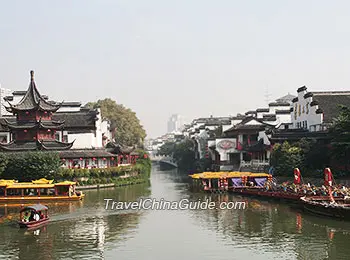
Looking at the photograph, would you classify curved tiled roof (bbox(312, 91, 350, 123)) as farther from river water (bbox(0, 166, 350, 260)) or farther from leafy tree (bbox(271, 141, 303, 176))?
river water (bbox(0, 166, 350, 260))

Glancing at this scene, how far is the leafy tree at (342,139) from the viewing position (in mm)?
41344

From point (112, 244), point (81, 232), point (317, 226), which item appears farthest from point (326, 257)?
point (81, 232)

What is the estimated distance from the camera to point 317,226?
29.2 metres

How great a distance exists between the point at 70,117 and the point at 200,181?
20487 millimetres

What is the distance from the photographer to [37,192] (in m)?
43.2

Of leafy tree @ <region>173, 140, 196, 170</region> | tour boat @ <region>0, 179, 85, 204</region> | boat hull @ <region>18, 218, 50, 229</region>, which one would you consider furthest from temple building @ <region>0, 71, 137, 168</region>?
leafy tree @ <region>173, 140, 196, 170</region>

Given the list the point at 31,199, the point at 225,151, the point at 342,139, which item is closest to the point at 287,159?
the point at 342,139

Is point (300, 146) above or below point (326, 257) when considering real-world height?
above

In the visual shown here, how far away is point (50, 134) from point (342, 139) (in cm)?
3112

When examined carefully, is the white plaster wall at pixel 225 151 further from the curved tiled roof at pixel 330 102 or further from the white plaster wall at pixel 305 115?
the curved tiled roof at pixel 330 102

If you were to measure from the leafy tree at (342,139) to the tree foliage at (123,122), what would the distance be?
50.8 meters

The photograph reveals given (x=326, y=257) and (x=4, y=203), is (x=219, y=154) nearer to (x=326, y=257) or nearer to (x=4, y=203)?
(x=4, y=203)

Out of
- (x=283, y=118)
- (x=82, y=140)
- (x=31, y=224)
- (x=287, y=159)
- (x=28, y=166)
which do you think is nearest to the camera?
(x=31, y=224)

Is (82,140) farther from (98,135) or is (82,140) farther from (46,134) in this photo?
(46,134)
